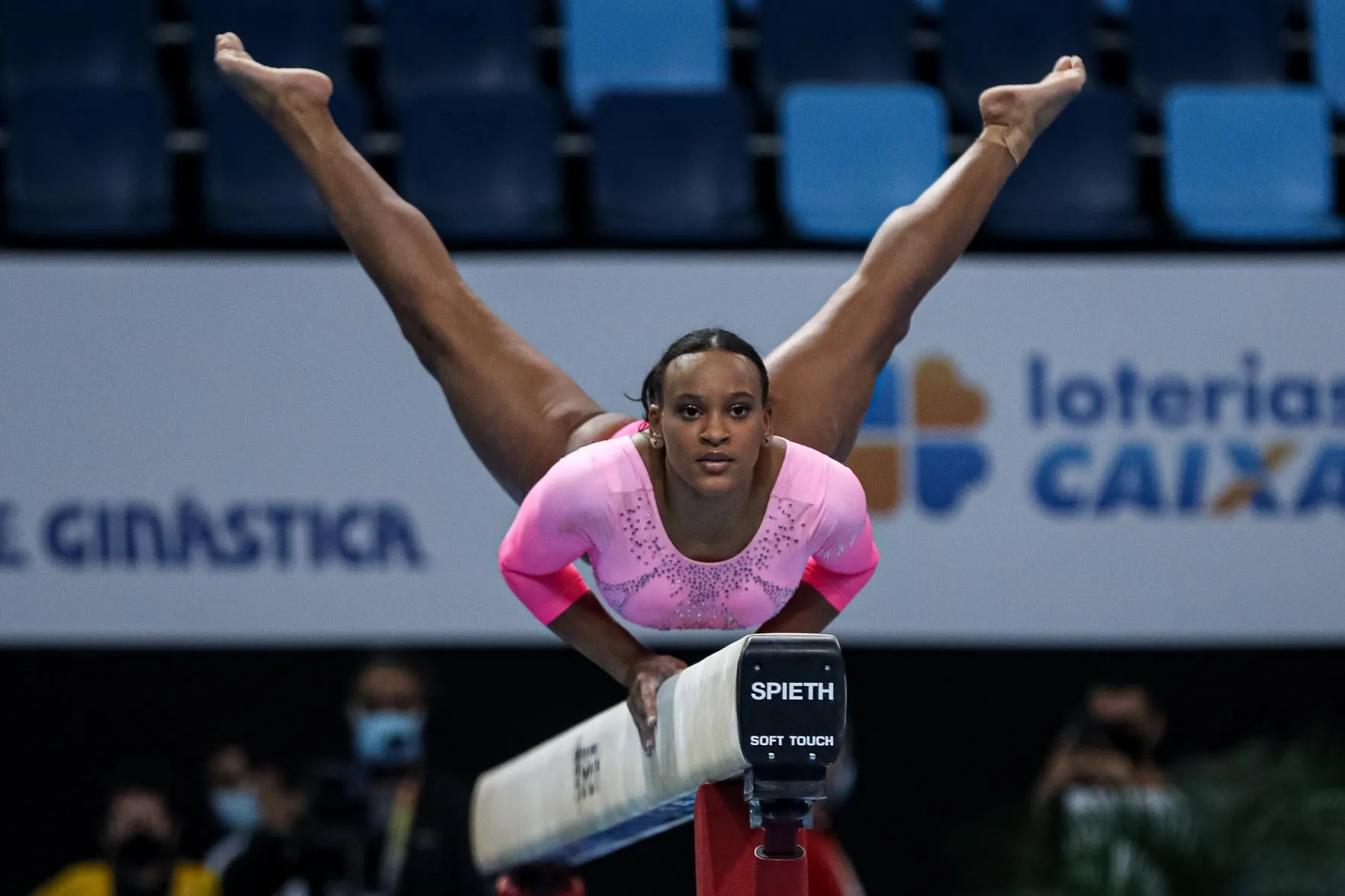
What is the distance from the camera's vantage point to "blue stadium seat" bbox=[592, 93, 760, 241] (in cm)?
674

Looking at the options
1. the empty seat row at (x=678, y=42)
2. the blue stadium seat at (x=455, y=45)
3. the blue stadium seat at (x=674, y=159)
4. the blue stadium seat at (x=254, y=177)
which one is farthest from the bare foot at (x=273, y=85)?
the blue stadium seat at (x=455, y=45)

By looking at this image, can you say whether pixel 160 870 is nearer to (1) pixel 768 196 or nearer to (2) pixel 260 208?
(2) pixel 260 208

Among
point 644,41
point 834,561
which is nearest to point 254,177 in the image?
point 644,41

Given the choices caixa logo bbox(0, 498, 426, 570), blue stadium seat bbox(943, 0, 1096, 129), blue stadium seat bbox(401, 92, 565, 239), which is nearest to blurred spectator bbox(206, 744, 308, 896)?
caixa logo bbox(0, 498, 426, 570)

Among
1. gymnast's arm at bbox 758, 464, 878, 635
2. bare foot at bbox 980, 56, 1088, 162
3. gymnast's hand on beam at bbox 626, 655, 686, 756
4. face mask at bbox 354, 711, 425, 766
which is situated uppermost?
bare foot at bbox 980, 56, 1088, 162

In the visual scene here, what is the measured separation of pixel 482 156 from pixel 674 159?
0.72m

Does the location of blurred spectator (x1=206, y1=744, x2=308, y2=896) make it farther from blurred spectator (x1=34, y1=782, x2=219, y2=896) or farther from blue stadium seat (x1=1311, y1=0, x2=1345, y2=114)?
blue stadium seat (x1=1311, y1=0, x2=1345, y2=114)

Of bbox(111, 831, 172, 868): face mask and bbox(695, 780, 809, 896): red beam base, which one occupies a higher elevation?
bbox(695, 780, 809, 896): red beam base

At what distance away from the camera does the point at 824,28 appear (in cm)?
745

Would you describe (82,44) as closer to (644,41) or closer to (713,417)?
(644,41)

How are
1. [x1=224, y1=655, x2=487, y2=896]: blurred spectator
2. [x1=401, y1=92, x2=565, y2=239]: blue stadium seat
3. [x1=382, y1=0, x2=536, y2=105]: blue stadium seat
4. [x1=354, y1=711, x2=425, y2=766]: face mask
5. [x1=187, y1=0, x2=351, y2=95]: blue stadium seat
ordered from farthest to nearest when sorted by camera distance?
1. [x1=382, y1=0, x2=536, y2=105]: blue stadium seat
2. [x1=187, y1=0, x2=351, y2=95]: blue stadium seat
3. [x1=401, y1=92, x2=565, y2=239]: blue stadium seat
4. [x1=354, y1=711, x2=425, y2=766]: face mask
5. [x1=224, y1=655, x2=487, y2=896]: blurred spectator

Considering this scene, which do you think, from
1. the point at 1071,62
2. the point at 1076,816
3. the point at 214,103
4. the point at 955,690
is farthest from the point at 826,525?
the point at 214,103

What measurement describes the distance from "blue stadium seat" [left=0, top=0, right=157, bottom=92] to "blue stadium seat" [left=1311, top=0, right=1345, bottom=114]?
4.78m

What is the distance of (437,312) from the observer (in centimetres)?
425
